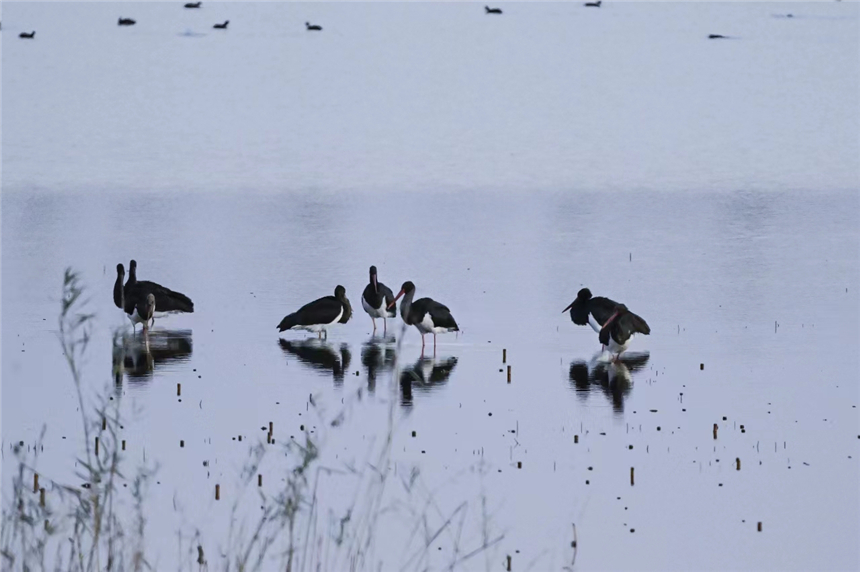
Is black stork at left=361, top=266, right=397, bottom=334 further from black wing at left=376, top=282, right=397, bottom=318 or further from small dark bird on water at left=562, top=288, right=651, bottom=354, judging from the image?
small dark bird on water at left=562, top=288, right=651, bottom=354

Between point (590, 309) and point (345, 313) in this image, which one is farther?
point (345, 313)

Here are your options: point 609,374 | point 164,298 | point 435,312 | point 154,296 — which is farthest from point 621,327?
point 164,298

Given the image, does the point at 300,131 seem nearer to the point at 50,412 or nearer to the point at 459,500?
the point at 50,412

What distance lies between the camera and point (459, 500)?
880 cm

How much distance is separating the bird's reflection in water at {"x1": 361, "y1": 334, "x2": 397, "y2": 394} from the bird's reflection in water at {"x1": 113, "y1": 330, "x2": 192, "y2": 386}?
147 cm

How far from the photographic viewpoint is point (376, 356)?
43.3 feet

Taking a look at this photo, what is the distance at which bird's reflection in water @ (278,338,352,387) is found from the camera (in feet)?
40.9

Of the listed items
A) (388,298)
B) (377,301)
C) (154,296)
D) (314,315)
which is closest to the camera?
(314,315)

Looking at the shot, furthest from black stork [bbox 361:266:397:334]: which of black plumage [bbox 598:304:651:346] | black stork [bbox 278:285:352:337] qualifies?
black plumage [bbox 598:304:651:346]

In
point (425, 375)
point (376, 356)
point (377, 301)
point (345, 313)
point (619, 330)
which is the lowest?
point (425, 375)

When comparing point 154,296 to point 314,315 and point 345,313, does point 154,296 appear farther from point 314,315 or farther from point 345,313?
point 345,313

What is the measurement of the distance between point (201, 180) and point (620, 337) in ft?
50.6

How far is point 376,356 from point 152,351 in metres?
1.87

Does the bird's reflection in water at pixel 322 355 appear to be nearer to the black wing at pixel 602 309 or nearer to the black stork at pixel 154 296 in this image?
the black stork at pixel 154 296
